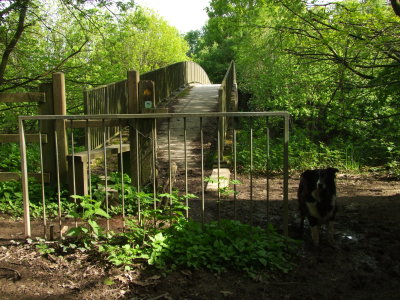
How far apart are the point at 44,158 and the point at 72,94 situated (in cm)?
585

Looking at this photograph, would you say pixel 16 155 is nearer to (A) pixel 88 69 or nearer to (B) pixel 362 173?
(A) pixel 88 69

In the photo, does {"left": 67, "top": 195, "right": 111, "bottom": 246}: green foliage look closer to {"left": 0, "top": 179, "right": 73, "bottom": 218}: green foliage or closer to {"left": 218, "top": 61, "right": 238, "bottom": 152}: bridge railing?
{"left": 0, "top": 179, "right": 73, "bottom": 218}: green foliage

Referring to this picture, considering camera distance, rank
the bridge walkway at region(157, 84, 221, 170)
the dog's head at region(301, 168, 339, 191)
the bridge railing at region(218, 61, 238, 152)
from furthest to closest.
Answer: the bridge railing at region(218, 61, 238, 152) → the bridge walkway at region(157, 84, 221, 170) → the dog's head at region(301, 168, 339, 191)

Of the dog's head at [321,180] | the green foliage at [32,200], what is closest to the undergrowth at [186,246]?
the dog's head at [321,180]

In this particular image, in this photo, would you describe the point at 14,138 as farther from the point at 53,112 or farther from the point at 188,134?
the point at 188,134

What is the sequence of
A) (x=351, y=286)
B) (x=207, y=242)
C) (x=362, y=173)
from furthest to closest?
(x=362, y=173) < (x=207, y=242) < (x=351, y=286)

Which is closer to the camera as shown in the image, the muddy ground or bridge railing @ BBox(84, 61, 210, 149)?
the muddy ground

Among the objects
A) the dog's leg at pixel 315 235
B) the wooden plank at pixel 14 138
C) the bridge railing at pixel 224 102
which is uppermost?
the bridge railing at pixel 224 102

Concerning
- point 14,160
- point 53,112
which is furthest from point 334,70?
point 14,160

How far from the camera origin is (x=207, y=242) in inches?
154

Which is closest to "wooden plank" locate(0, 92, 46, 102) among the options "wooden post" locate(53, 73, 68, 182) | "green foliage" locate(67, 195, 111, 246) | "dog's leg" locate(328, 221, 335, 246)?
"wooden post" locate(53, 73, 68, 182)

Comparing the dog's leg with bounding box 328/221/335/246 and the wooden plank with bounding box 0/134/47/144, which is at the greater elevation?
the wooden plank with bounding box 0/134/47/144

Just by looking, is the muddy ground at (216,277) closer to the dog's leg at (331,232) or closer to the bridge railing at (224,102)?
the dog's leg at (331,232)

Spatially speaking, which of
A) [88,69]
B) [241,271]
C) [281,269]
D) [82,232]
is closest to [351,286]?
[281,269]
